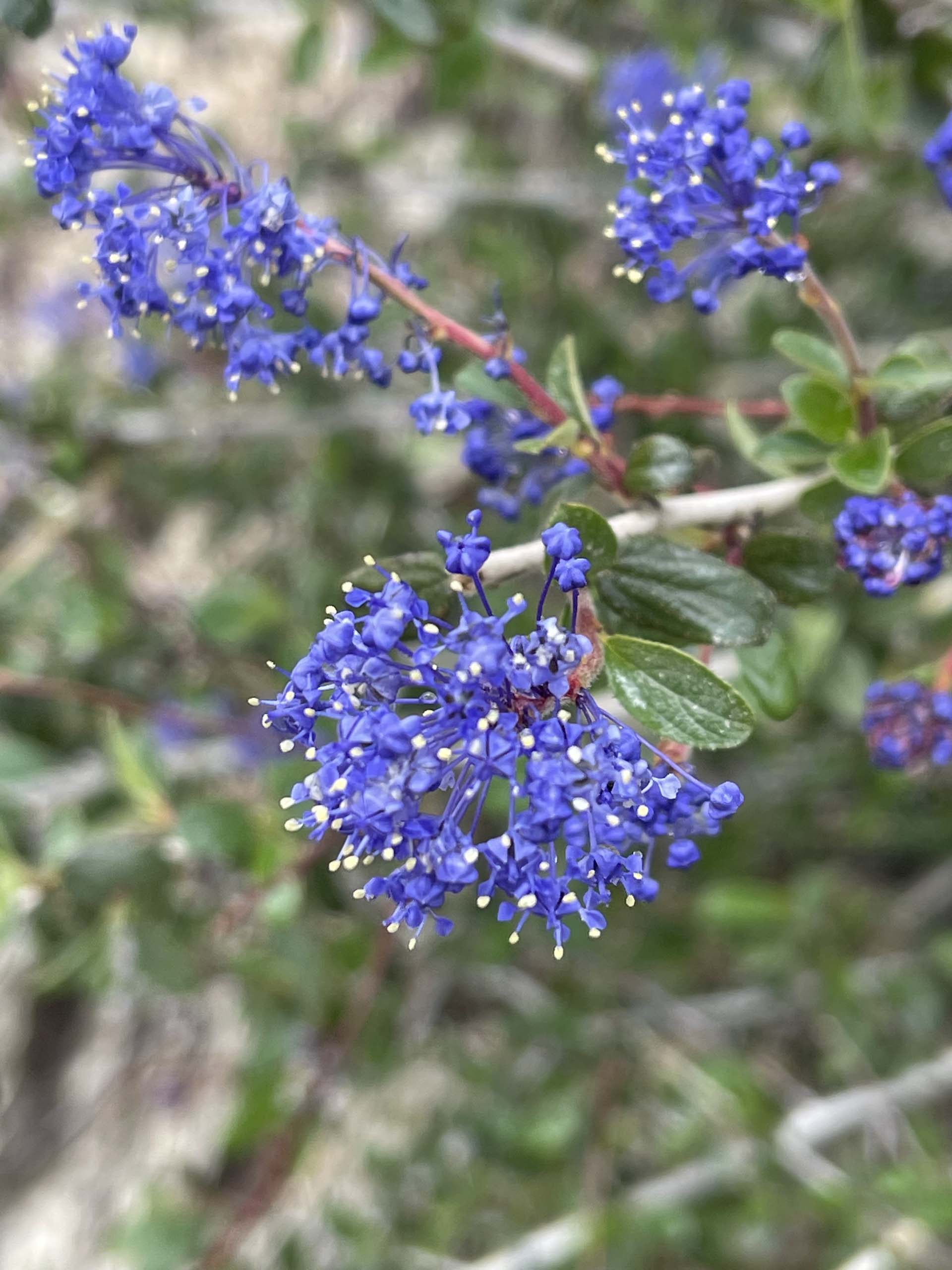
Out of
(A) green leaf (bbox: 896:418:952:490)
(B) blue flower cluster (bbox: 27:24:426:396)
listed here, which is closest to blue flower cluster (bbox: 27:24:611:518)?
(B) blue flower cluster (bbox: 27:24:426:396)

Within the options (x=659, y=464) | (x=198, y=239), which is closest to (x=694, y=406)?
(x=659, y=464)

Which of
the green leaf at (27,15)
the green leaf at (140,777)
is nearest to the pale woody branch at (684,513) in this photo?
the green leaf at (27,15)

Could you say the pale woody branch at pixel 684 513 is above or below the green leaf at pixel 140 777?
above

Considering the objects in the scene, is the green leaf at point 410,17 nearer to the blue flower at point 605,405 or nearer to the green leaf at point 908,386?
the blue flower at point 605,405

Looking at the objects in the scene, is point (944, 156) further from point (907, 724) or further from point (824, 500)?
point (907, 724)

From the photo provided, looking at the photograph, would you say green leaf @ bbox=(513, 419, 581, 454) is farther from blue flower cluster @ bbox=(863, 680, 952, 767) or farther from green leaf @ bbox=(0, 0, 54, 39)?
green leaf @ bbox=(0, 0, 54, 39)
